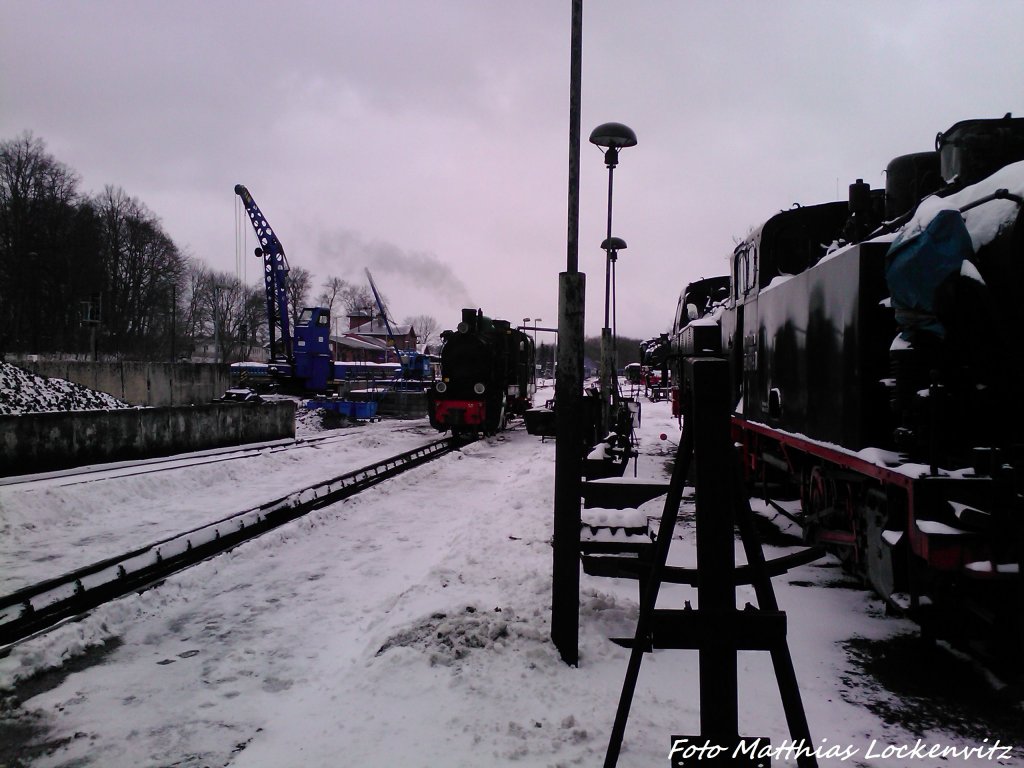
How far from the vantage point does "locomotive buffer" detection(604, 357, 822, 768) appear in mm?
2320

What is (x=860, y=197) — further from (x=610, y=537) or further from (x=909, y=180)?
(x=610, y=537)

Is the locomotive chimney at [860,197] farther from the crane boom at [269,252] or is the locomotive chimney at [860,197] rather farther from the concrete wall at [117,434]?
the crane boom at [269,252]

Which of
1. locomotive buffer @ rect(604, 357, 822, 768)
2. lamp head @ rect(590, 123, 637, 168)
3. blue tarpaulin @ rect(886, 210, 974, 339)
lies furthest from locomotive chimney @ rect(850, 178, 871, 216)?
lamp head @ rect(590, 123, 637, 168)

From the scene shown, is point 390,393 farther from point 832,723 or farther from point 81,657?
point 832,723

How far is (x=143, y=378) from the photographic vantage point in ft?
74.6

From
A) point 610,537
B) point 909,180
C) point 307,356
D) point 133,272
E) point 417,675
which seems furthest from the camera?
point 133,272

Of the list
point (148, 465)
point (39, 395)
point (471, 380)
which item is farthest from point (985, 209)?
point (39, 395)

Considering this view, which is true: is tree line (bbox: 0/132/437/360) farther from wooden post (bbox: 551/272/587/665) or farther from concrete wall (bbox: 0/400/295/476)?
wooden post (bbox: 551/272/587/665)

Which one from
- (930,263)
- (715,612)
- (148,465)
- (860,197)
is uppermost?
(860,197)

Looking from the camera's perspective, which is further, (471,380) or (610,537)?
(471,380)

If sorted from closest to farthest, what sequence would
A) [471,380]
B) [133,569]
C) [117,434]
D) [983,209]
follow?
[983,209], [133,569], [117,434], [471,380]

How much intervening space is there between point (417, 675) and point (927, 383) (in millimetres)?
3657

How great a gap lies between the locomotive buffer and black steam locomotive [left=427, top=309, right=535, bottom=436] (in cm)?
1526

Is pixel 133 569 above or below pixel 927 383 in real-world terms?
below
